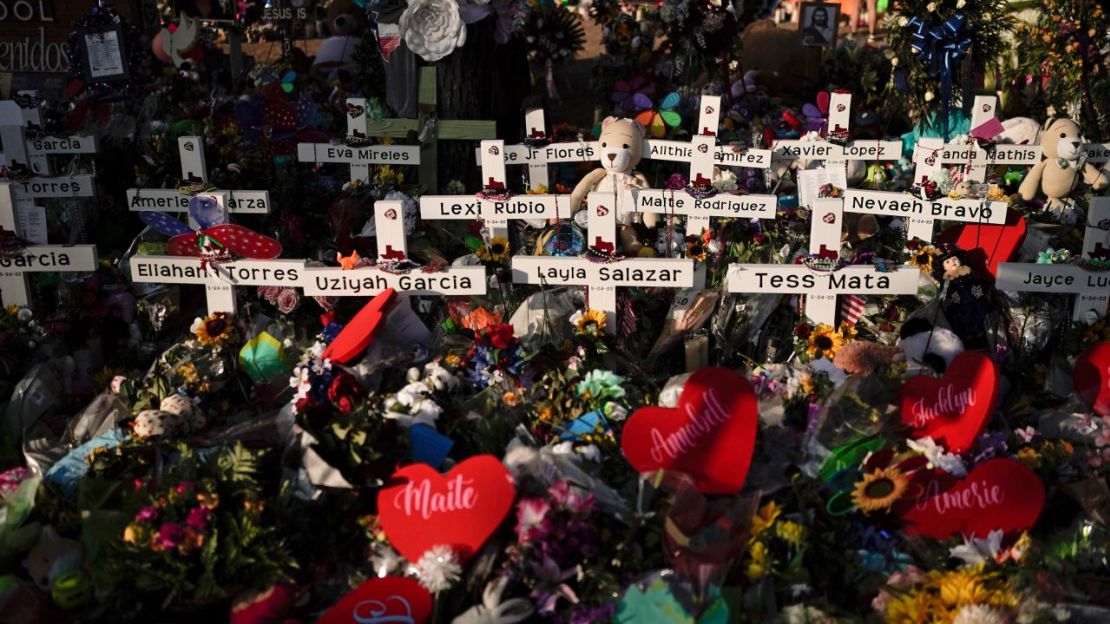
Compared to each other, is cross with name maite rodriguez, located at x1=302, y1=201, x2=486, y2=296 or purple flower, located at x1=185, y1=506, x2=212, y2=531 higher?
cross with name maite rodriguez, located at x1=302, y1=201, x2=486, y2=296

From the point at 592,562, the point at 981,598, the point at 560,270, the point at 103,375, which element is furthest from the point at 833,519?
the point at 103,375

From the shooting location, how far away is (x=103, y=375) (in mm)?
3885

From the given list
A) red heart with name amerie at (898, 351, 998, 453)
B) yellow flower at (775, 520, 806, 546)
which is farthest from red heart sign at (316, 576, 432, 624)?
red heart with name amerie at (898, 351, 998, 453)

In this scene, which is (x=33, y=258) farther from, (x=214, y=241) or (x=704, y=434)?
(x=704, y=434)

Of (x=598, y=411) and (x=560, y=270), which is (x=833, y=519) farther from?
(x=560, y=270)

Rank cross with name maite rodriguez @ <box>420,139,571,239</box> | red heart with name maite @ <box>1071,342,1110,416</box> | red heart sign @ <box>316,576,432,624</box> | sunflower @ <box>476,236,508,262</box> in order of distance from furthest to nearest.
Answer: cross with name maite rodriguez @ <box>420,139,571,239</box> < sunflower @ <box>476,236,508,262</box> < red heart with name maite @ <box>1071,342,1110,416</box> < red heart sign @ <box>316,576,432,624</box>

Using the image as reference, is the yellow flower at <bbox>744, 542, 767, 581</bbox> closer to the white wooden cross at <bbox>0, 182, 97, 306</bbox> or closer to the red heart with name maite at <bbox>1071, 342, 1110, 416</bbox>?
the red heart with name maite at <bbox>1071, 342, 1110, 416</bbox>

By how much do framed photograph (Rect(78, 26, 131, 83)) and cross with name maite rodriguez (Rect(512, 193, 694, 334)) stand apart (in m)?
5.94

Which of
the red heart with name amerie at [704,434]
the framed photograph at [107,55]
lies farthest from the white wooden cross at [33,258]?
the framed photograph at [107,55]

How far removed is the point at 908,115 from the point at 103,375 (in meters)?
6.42

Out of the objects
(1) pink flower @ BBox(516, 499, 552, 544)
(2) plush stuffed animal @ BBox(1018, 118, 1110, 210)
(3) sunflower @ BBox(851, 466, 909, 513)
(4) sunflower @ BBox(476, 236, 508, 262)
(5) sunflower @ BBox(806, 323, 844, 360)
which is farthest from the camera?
(2) plush stuffed animal @ BBox(1018, 118, 1110, 210)

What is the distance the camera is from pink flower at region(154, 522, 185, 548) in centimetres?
236

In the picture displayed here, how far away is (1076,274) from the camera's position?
351cm

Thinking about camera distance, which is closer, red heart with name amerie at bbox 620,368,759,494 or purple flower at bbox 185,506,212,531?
purple flower at bbox 185,506,212,531
